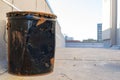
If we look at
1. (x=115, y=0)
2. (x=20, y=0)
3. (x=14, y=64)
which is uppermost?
(x=115, y=0)

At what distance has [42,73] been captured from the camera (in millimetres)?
2564

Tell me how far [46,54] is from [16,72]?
0.46 m

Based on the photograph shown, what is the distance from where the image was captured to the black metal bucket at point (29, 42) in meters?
2.44

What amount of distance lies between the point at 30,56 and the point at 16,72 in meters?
0.29

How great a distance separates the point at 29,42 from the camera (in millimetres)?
2441

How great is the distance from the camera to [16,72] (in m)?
2.50

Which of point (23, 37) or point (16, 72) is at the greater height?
point (23, 37)

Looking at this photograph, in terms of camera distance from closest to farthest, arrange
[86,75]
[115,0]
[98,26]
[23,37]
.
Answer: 1. [23,37]
2. [86,75]
3. [115,0]
4. [98,26]

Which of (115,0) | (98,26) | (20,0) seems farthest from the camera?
(98,26)

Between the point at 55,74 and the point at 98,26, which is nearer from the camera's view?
the point at 55,74

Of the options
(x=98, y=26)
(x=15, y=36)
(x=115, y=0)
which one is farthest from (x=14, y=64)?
(x=98, y=26)

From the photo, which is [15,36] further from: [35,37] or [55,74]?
[55,74]

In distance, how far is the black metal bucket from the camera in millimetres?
2443

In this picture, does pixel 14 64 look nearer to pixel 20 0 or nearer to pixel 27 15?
pixel 27 15
